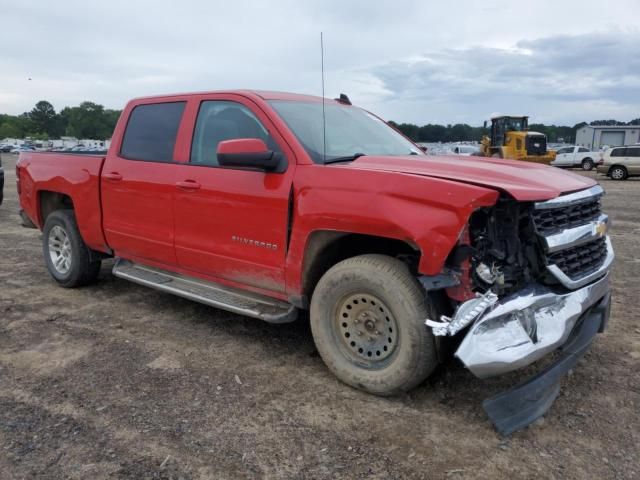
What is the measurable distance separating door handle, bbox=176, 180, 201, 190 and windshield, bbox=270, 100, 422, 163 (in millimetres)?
835

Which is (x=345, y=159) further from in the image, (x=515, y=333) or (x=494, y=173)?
(x=515, y=333)

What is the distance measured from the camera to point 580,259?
333 centimetres

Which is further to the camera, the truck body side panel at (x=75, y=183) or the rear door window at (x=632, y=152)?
the rear door window at (x=632, y=152)

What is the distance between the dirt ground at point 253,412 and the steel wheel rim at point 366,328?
28 cm

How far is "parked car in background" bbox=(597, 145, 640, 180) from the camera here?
24.4 metres

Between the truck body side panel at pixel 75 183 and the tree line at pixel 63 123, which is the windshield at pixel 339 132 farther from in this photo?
the tree line at pixel 63 123

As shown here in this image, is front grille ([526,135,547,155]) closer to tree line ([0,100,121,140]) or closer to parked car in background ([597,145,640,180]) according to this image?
parked car in background ([597,145,640,180])

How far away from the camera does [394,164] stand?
11.6 ft

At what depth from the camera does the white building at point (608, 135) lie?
205 feet

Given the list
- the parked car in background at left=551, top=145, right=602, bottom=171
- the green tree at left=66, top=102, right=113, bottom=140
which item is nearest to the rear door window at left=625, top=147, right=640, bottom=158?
the parked car in background at left=551, top=145, right=602, bottom=171

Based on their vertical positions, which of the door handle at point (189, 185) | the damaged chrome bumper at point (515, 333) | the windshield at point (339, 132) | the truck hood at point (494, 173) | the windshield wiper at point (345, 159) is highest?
the windshield at point (339, 132)

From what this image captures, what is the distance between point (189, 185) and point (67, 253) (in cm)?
240

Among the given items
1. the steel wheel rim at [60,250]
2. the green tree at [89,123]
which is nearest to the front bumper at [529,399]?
the steel wheel rim at [60,250]

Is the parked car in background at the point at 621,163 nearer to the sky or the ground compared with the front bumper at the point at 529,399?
nearer to the ground
